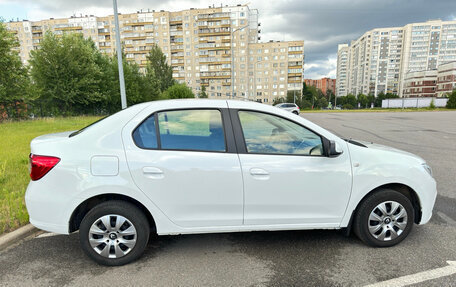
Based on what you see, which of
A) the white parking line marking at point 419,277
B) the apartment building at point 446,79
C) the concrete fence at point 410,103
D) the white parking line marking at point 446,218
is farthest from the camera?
the apartment building at point 446,79

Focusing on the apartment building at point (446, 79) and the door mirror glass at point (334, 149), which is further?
the apartment building at point (446, 79)

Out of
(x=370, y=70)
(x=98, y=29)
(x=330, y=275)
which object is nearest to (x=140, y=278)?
(x=330, y=275)

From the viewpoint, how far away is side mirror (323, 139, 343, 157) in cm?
260

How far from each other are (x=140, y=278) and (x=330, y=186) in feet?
6.73

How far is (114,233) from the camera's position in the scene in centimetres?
256

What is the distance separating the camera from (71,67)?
78.7ft

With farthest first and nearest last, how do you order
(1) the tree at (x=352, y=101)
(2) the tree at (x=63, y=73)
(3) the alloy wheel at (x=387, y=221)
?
(1) the tree at (x=352, y=101) → (2) the tree at (x=63, y=73) → (3) the alloy wheel at (x=387, y=221)

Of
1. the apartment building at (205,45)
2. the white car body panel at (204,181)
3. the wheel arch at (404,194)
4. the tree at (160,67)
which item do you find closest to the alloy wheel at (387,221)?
the wheel arch at (404,194)

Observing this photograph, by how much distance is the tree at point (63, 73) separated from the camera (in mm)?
23391

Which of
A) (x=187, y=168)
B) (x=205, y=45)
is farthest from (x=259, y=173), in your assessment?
(x=205, y=45)

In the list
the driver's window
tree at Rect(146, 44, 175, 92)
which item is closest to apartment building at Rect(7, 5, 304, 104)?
tree at Rect(146, 44, 175, 92)

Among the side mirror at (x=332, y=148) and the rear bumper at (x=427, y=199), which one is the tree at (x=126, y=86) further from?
the rear bumper at (x=427, y=199)

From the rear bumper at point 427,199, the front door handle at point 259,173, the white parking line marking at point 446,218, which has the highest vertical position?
the front door handle at point 259,173

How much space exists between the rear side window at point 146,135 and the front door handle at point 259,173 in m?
0.98
